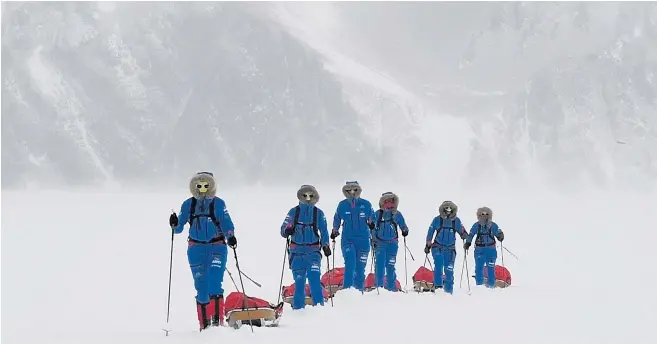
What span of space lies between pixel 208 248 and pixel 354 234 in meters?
5.00

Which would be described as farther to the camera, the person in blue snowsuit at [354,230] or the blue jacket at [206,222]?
the person in blue snowsuit at [354,230]

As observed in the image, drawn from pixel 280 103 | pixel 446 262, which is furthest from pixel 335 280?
pixel 280 103

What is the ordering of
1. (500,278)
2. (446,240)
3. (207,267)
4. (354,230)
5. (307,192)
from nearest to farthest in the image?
(207,267)
(307,192)
(354,230)
(446,240)
(500,278)

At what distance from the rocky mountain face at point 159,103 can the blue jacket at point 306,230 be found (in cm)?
10150

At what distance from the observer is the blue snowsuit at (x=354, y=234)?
45.4 feet

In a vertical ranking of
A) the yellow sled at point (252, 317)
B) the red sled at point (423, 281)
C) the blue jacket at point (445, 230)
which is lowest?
the yellow sled at point (252, 317)

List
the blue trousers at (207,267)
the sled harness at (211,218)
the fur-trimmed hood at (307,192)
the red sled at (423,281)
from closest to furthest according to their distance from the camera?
the blue trousers at (207,267) → the sled harness at (211,218) → the fur-trimmed hood at (307,192) → the red sled at (423,281)

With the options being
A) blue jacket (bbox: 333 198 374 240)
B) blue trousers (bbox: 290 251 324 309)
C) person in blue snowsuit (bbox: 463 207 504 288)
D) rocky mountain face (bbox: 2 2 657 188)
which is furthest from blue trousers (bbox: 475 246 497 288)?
rocky mountain face (bbox: 2 2 657 188)

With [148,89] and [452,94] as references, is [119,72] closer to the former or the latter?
[148,89]

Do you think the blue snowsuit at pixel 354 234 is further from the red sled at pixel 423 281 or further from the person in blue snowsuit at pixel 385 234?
the red sled at pixel 423 281

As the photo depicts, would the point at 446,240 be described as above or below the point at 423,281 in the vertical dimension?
above

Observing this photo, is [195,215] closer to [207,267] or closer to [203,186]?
[203,186]

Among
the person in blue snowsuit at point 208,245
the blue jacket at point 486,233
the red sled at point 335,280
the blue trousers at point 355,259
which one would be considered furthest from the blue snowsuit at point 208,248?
the blue jacket at point 486,233

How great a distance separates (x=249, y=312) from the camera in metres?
9.55
